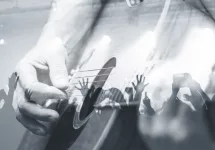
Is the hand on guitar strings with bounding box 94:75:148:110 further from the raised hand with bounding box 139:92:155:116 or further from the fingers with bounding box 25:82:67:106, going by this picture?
the fingers with bounding box 25:82:67:106

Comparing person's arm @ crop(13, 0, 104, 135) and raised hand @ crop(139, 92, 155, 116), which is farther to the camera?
person's arm @ crop(13, 0, 104, 135)

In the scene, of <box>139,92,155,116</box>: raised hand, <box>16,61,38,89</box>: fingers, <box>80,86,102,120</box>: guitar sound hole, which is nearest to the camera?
<box>139,92,155,116</box>: raised hand

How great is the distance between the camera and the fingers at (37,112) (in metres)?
2.13

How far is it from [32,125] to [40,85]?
271 mm

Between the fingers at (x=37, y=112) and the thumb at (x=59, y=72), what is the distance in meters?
0.17

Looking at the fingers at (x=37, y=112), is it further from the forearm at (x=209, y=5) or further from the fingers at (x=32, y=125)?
the forearm at (x=209, y=5)

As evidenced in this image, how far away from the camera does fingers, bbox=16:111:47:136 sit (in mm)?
2158

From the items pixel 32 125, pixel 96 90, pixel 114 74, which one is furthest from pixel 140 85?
pixel 32 125

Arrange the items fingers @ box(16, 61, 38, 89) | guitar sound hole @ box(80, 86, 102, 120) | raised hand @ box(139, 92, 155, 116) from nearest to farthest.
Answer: raised hand @ box(139, 92, 155, 116), guitar sound hole @ box(80, 86, 102, 120), fingers @ box(16, 61, 38, 89)

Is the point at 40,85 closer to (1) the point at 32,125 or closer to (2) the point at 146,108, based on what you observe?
(1) the point at 32,125

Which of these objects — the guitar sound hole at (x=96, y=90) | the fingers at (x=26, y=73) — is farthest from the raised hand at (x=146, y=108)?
the fingers at (x=26, y=73)

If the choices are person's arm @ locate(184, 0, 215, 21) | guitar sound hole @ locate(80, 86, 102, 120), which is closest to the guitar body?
guitar sound hole @ locate(80, 86, 102, 120)

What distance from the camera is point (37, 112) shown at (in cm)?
216

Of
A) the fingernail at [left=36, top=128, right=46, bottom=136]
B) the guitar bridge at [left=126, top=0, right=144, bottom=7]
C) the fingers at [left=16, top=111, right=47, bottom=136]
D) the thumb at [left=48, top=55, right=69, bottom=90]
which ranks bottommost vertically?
the fingernail at [left=36, top=128, right=46, bottom=136]
